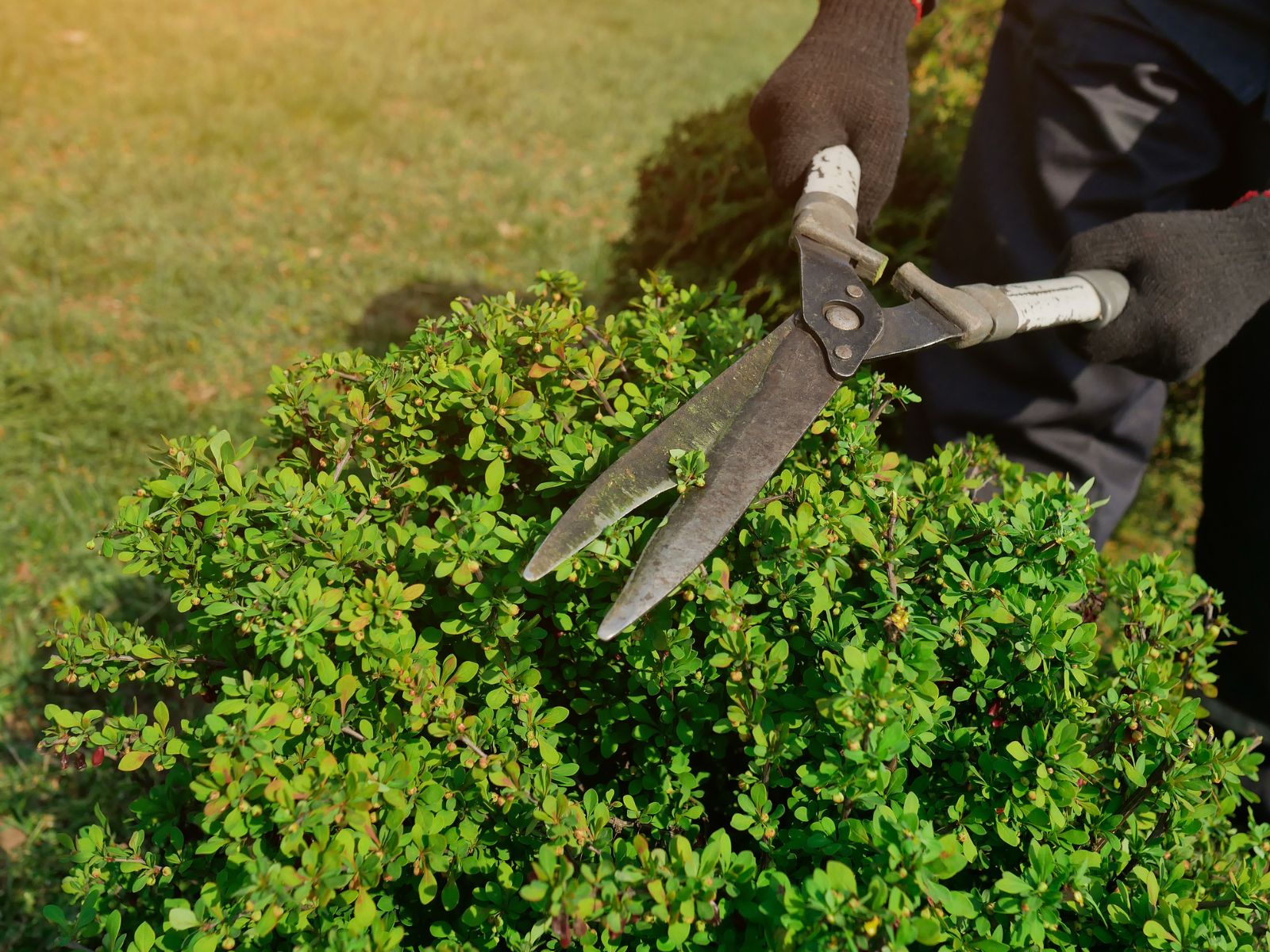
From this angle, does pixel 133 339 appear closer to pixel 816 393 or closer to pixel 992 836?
pixel 816 393

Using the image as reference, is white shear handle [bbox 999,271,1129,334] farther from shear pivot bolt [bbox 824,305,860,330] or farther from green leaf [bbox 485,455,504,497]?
green leaf [bbox 485,455,504,497]

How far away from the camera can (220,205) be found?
5.21m

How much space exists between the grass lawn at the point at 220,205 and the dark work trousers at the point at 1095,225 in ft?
7.71

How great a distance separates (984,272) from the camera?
294 cm

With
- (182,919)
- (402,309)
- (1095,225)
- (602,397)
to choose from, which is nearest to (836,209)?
(602,397)

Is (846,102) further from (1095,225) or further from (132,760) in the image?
(132,760)

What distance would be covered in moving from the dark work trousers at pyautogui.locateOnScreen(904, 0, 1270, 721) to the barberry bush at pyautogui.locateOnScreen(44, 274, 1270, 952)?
1267 mm

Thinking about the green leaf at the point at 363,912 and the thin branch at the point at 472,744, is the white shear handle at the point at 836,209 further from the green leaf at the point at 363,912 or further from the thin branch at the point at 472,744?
the green leaf at the point at 363,912

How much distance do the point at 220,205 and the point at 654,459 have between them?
4.75 meters

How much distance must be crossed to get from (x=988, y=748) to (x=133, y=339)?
13.8 feet

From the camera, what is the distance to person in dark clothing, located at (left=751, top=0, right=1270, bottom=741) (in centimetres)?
200

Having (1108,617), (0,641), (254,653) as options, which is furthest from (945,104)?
(0,641)

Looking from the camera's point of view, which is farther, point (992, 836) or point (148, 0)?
point (148, 0)

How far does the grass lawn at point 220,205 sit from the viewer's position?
10.9ft
